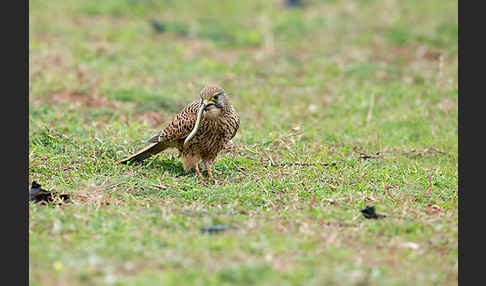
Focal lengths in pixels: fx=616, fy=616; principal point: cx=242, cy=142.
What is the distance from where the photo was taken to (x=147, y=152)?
23.3 feet

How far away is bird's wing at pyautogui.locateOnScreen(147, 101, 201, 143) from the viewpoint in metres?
6.75

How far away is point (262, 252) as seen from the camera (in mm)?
4473

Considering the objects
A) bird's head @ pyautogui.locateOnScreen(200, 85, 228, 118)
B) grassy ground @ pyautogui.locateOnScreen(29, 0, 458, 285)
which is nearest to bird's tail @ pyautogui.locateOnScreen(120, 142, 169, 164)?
grassy ground @ pyautogui.locateOnScreen(29, 0, 458, 285)

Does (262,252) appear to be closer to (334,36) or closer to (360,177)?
(360,177)

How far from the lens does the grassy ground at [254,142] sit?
4.41 m

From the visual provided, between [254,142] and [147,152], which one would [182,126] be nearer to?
[147,152]

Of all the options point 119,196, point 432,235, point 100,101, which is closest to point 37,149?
point 119,196

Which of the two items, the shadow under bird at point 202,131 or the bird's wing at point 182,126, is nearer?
the shadow under bird at point 202,131

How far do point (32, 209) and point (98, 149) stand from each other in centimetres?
216

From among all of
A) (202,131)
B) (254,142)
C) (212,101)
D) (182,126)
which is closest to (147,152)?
(182,126)

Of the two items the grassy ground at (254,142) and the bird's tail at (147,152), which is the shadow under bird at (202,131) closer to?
the bird's tail at (147,152)

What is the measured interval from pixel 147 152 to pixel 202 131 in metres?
0.85

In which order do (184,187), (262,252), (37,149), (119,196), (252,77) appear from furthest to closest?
(252,77), (37,149), (184,187), (119,196), (262,252)

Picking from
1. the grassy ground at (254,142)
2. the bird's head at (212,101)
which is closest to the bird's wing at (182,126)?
the bird's head at (212,101)
